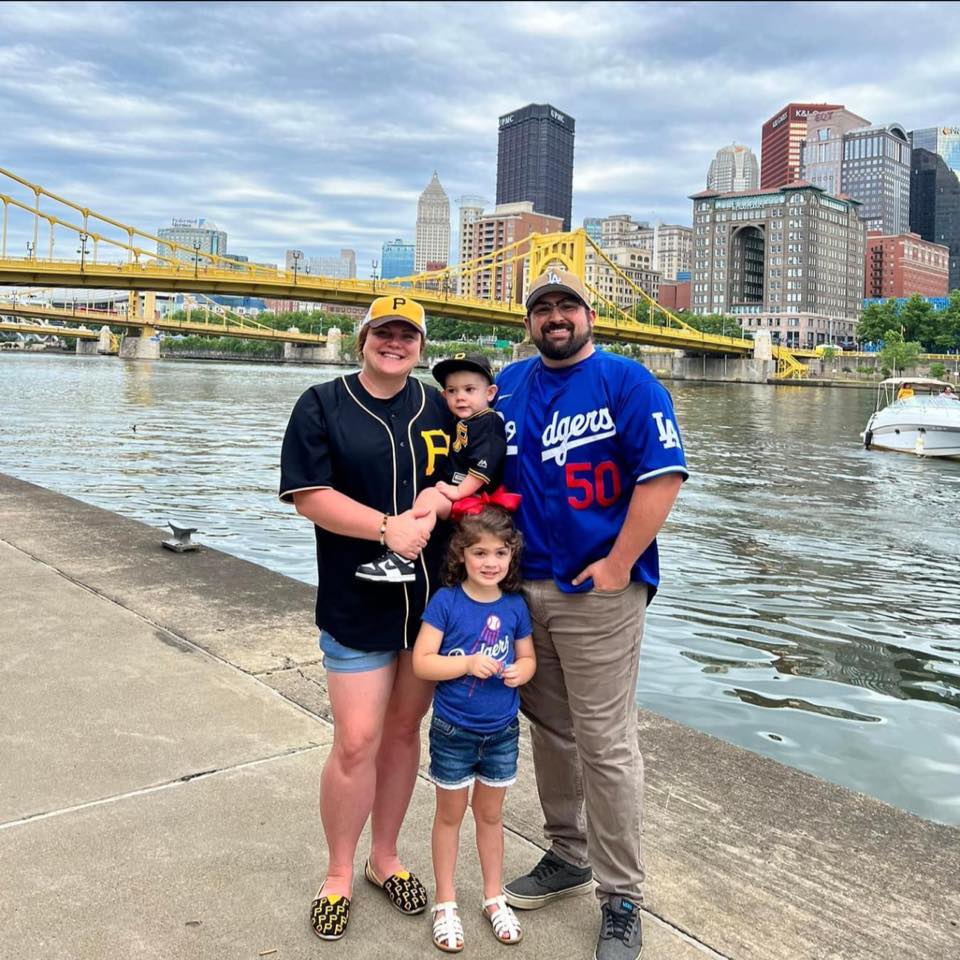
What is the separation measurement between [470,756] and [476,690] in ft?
0.60

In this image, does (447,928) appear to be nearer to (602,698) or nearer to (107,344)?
(602,698)

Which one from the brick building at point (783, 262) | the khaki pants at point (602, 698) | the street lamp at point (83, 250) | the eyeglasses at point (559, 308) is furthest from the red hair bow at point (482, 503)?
the brick building at point (783, 262)

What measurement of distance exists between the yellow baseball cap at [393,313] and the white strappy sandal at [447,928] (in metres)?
1.52

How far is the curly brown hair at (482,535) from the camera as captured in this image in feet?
8.52

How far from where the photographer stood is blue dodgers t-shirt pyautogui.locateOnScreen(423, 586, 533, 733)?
8.53ft

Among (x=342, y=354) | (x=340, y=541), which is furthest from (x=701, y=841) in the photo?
(x=342, y=354)

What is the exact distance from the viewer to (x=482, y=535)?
2586mm

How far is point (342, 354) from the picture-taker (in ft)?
417

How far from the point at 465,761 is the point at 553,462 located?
0.84 m

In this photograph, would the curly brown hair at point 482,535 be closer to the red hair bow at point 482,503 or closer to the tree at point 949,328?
the red hair bow at point 482,503

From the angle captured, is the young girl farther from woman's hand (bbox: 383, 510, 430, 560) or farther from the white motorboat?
the white motorboat

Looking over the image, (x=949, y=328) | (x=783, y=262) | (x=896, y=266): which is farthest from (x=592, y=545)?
(x=896, y=266)

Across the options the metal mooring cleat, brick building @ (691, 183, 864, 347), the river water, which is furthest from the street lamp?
brick building @ (691, 183, 864, 347)

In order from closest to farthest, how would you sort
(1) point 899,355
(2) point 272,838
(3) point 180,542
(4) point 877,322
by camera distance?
(2) point 272,838 < (3) point 180,542 < (1) point 899,355 < (4) point 877,322
